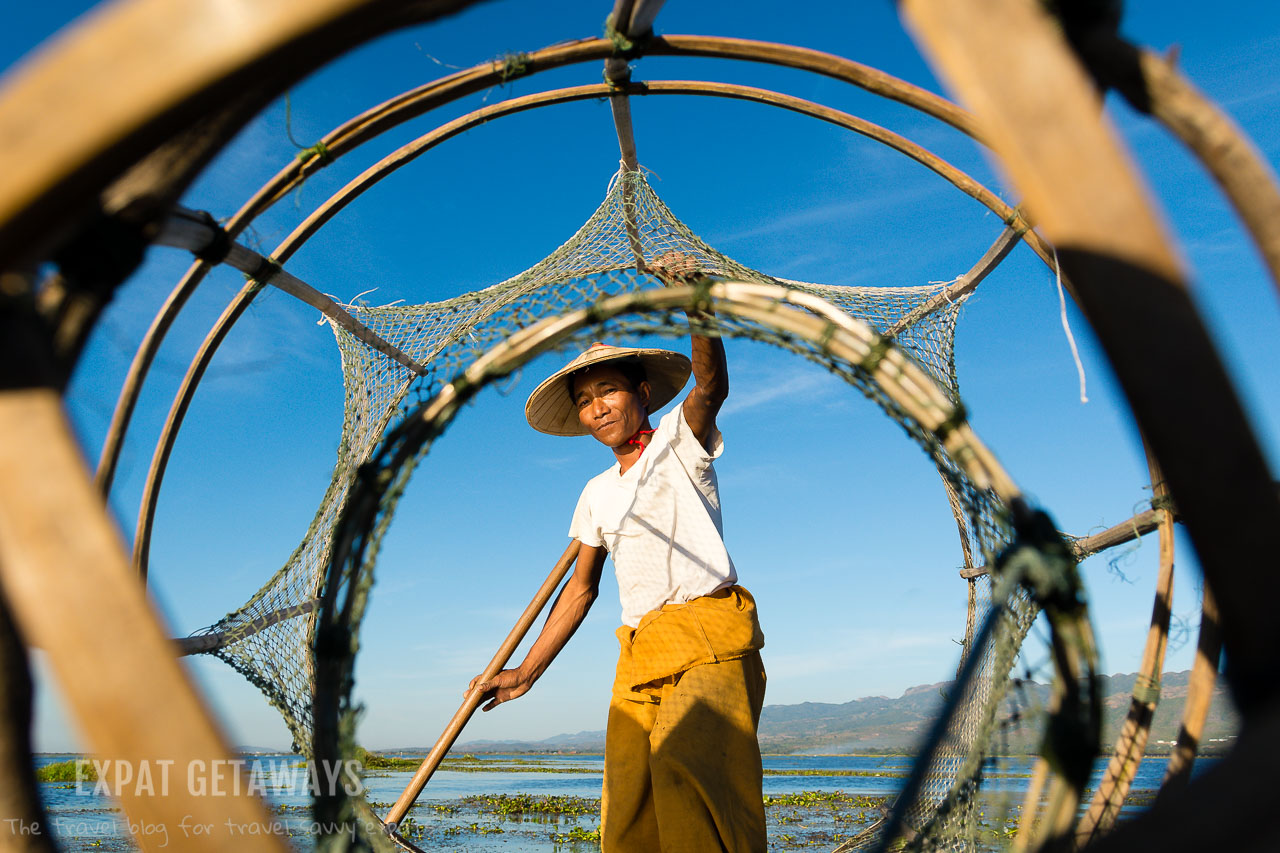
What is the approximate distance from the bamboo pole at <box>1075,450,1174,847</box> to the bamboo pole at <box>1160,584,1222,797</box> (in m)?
0.08

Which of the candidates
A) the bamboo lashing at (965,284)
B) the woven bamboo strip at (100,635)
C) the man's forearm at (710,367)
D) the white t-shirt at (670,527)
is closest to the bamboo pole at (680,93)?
the bamboo lashing at (965,284)

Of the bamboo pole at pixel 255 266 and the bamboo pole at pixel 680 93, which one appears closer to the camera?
the bamboo pole at pixel 255 266

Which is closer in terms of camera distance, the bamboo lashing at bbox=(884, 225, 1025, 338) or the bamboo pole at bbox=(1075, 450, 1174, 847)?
the bamboo pole at bbox=(1075, 450, 1174, 847)

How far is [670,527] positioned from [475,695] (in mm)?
1491

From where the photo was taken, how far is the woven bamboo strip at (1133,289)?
0.95 m

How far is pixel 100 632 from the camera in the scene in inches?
38.9

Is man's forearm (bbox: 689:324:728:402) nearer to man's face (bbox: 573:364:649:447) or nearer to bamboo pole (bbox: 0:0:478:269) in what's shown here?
man's face (bbox: 573:364:649:447)

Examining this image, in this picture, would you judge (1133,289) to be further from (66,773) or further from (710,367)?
(66,773)

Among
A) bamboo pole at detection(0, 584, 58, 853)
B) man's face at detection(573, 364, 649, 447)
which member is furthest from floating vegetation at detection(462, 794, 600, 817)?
bamboo pole at detection(0, 584, 58, 853)

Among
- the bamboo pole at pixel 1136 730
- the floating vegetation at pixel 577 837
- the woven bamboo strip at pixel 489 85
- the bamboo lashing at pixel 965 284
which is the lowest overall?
the floating vegetation at pixel 577 837

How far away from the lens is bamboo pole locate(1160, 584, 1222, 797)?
218cm

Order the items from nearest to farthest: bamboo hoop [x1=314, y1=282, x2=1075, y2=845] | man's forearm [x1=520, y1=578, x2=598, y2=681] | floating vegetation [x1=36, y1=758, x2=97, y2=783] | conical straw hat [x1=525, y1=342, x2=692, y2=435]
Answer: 1. bamboo hoop [x1=314, y1=282, x2=1075, y2=845]
2. floating vegetation [x1=36, y1=758, x2=97, y2=783]
3. conical straw hat [x1=525, y1=342, x2=692, y2=435]
4. man's forearm [x1=520, y1=578, x2=598, y2=681]

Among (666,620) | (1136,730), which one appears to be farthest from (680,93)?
(1136,730)

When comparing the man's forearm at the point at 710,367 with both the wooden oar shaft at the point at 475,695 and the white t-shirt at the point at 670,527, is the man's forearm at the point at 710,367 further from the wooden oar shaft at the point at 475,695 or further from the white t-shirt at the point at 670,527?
the wooden oar shaft at the point at 475,695
